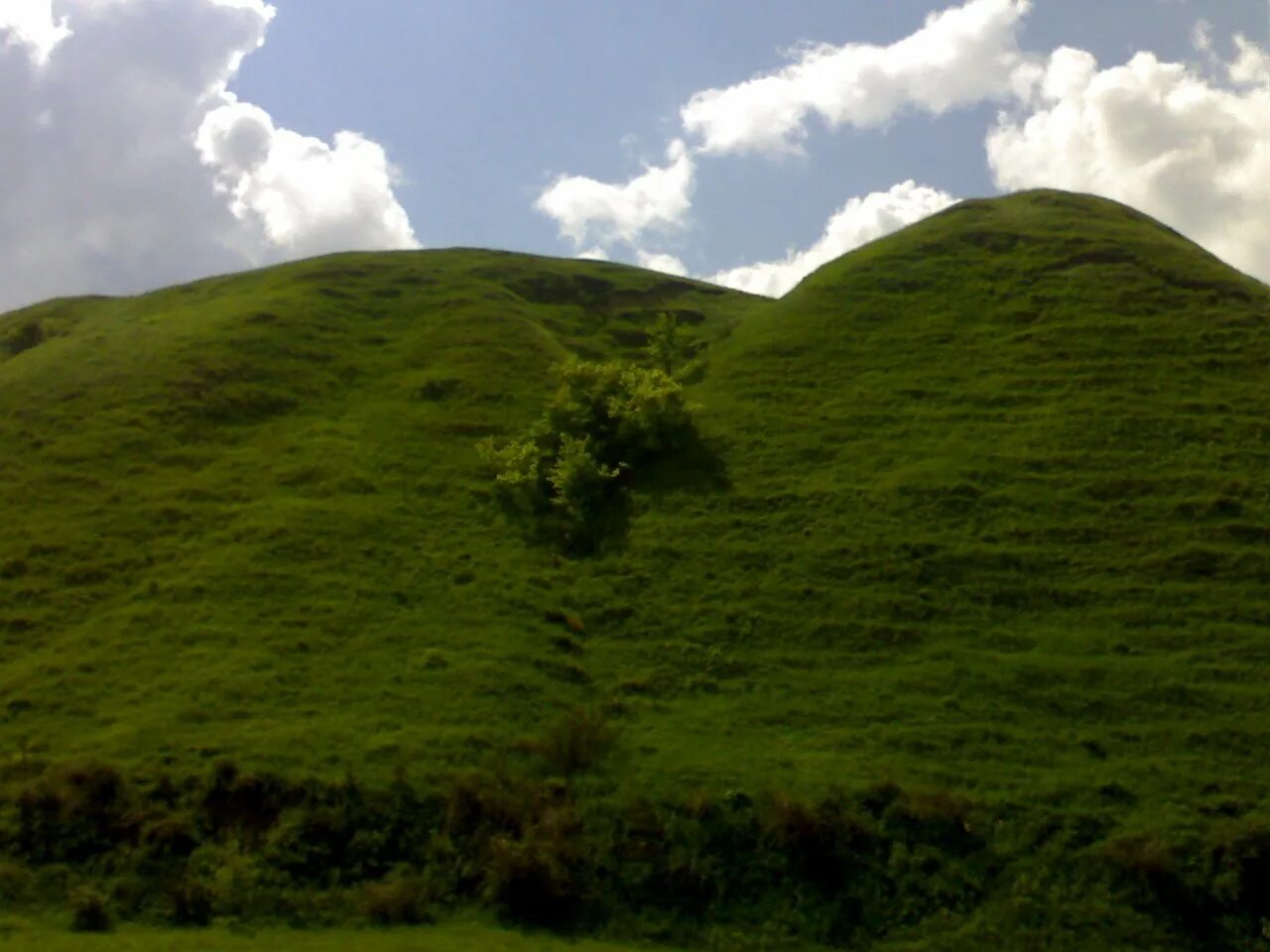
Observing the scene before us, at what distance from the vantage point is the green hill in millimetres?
30328

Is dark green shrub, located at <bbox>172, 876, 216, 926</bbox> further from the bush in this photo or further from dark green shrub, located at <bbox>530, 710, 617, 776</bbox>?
the bush

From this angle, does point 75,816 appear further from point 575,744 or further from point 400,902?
point 575,744

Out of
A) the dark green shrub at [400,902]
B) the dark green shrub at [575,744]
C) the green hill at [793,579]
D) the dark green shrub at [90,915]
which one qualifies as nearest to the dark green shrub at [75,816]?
the green hill at [793,579]

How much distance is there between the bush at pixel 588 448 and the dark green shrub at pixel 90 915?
2407cm

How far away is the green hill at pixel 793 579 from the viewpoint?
30328 millimetres

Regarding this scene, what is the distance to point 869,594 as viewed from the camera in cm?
4097

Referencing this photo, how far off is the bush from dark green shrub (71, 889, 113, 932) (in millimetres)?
24071

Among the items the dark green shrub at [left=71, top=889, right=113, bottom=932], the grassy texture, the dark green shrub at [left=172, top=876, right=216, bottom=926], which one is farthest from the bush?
the dark green shrub at [left=71, top=889, right=113, bottom=932]

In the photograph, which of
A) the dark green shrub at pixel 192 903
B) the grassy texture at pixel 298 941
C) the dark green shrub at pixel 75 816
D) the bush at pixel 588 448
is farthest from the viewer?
the bush at pixel 588 448

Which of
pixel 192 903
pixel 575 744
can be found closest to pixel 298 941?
pixel 192 903

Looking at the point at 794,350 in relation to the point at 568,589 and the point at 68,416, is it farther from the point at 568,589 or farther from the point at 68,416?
the point at 68,416

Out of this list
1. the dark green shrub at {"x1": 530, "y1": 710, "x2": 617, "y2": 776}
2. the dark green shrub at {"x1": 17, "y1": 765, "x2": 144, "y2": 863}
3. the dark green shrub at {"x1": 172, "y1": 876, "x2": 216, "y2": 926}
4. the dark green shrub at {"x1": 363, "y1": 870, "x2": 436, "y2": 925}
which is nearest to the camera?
the dark green shrub at {"x1": 172, "y1": 876, "x2": 216, "y2": 926}

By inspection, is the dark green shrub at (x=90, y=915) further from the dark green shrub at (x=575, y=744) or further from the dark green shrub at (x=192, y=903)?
the dark green shrub at (x=575, y=744)

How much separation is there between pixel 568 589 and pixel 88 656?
1687 centimetres
